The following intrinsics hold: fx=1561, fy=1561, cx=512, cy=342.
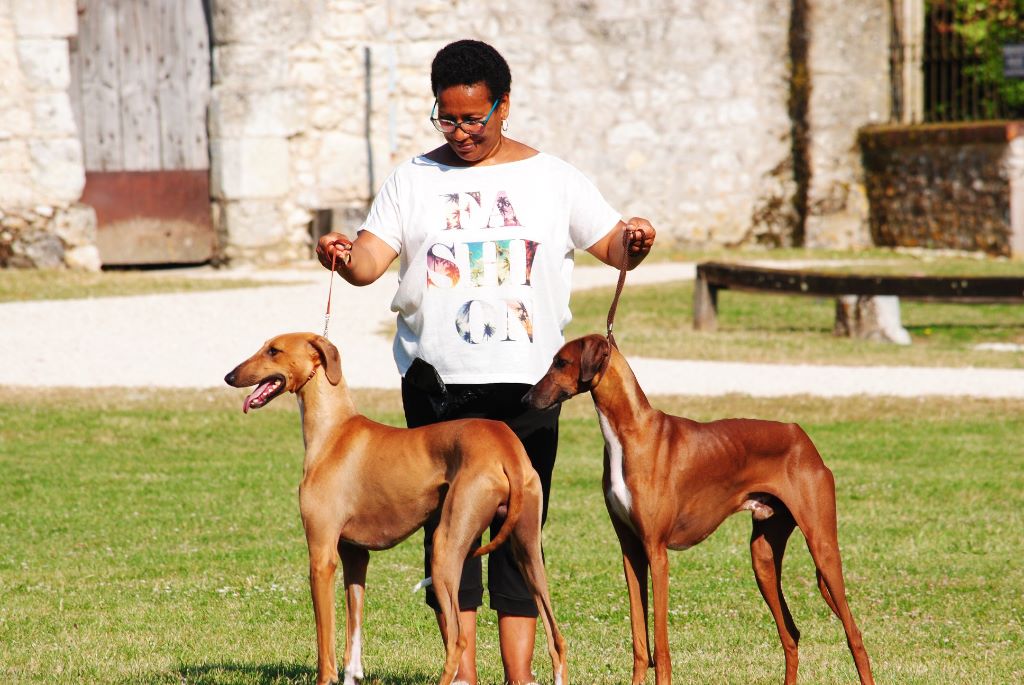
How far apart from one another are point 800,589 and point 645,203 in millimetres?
14067

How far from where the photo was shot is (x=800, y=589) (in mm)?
6480

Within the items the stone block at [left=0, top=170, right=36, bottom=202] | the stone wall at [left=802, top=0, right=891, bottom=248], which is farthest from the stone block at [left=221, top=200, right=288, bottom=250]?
the stone wall at [left=802, top=0, right=891, bottom=248]

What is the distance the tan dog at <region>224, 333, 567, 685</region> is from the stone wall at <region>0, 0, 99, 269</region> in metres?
13.3

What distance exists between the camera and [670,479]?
4297 millimetres

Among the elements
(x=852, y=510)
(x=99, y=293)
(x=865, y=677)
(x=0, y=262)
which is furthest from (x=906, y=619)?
(x=0, y=262)

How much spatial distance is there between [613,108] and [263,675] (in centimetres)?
1567

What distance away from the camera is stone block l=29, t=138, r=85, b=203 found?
55.3 feet

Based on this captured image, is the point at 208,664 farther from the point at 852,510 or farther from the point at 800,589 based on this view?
the point at 852,510

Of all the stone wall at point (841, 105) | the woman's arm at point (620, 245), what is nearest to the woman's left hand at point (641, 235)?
the woman's arm at point (620, 245)

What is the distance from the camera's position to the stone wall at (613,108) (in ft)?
59.8

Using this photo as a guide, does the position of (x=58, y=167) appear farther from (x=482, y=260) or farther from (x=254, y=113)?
(x=482, y=260)

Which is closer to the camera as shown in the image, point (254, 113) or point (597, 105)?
point (254, 113)

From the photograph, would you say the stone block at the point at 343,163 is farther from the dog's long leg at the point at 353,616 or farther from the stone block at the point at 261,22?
the dog's long leg at the point at 353,616

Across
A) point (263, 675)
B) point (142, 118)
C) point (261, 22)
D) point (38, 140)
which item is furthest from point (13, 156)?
point (263, 675)
